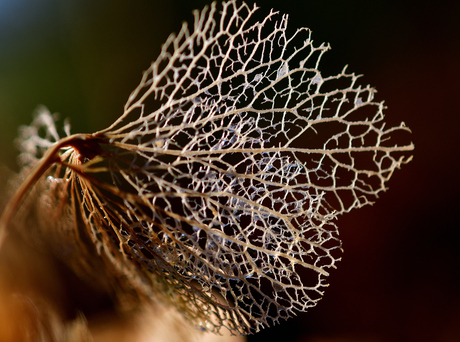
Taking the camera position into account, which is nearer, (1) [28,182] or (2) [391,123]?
(1) [28,182]

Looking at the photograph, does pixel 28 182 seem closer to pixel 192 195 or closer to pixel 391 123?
pixel 192 195

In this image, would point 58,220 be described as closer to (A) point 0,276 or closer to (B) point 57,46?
(A) point 0,276

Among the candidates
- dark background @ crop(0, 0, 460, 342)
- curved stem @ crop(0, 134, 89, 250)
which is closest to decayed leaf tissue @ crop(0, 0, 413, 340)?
curved stem @ crop(0, 134, 89, 250)

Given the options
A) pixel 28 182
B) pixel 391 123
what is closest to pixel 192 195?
pixel 28 182

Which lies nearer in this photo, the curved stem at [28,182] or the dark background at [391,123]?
the curved stem at [28,182]

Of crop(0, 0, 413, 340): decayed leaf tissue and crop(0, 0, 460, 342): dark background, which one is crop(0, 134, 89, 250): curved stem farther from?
crop(0, 0, 460, 342): dark background

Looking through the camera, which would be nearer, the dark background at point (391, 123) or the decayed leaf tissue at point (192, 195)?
the decayed leaf tissue at point (192, 195)

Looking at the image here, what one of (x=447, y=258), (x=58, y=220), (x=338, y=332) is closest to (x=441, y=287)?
(x=447, y=258)

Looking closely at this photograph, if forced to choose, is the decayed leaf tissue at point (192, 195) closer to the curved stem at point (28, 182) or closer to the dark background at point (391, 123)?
the curved stem at point (28, 182)

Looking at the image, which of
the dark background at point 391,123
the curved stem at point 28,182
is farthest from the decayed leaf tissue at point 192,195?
the dark background at point 391,123
